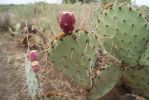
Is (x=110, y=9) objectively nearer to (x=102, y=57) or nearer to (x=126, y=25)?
(x=126, y=25)

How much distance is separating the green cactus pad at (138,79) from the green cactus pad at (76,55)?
1.66ft

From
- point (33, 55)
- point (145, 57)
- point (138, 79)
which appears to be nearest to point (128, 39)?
point (145, 57)

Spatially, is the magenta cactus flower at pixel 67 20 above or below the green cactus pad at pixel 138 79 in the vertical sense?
above

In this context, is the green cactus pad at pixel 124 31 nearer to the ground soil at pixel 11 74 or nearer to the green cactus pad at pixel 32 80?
the green cactus pad at pixel 32 80

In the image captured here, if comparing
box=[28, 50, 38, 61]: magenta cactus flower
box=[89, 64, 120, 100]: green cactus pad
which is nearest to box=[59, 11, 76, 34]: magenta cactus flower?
box=[28, 50, 38, 61]: magenta cactus flower

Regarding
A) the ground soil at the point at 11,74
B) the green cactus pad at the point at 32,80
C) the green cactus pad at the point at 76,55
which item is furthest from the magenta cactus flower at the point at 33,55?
the ground soil at the point at 11,74

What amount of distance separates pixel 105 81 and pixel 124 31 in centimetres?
44

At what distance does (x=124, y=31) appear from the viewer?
318cm

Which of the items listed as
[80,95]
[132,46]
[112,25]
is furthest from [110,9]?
[80,95]

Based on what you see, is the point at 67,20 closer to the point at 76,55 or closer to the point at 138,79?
the point at 76,55

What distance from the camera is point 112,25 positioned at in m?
3.22

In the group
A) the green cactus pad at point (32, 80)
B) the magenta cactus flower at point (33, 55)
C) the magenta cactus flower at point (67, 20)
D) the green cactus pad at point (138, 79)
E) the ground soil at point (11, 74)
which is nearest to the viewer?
the magenta cactus flower at point (67, 20)

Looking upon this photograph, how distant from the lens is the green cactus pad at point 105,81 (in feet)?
10.3

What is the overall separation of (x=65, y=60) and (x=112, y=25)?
1.97ft
